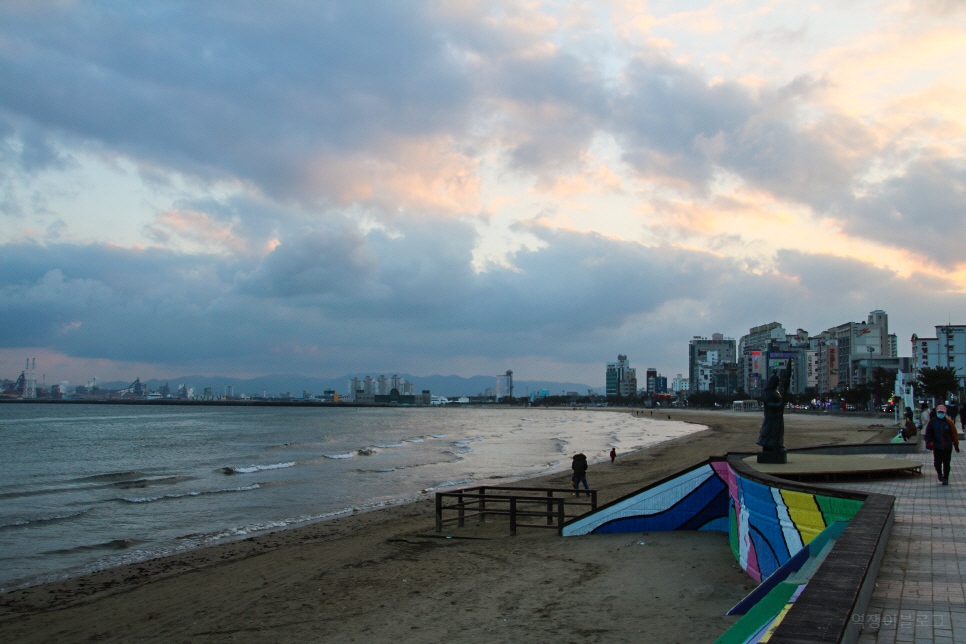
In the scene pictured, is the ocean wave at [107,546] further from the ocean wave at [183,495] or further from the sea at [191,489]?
the ocean wave at [183,495]

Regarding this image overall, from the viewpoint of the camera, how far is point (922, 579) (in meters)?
4.62

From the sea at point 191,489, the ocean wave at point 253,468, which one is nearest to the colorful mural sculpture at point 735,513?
the sea at point 191,489

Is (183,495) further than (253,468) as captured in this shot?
No

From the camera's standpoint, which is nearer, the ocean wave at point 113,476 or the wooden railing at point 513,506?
the wooden railing at point 513,506

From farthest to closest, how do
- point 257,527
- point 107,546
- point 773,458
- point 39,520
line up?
point 39,520
point 257,527
point 107,546
point 773,458

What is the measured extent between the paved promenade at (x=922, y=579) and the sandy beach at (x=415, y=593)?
233 cm

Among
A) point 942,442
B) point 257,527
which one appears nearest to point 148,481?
point 257,527

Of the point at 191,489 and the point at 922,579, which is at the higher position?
the point at 922,579

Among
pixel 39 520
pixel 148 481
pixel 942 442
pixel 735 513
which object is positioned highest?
pixel 942 442

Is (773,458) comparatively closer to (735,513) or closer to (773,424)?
(773,424)

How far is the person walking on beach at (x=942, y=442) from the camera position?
34.3 ft

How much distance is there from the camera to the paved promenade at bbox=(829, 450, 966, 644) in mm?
3570

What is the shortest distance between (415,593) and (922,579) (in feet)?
24.2

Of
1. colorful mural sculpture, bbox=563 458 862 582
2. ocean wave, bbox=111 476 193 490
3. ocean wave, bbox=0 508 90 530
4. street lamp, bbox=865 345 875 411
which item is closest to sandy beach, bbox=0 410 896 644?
colorful mural sculpture, bbox=563 458 862 582
